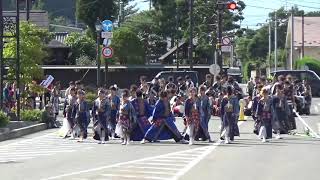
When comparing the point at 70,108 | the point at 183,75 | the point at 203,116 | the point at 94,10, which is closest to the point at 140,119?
the point at 203,116

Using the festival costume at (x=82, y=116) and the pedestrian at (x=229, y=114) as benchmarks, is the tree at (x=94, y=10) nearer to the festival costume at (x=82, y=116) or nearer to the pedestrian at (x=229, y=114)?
the festival costume at (x=82, y=116)

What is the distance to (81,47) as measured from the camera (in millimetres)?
64125

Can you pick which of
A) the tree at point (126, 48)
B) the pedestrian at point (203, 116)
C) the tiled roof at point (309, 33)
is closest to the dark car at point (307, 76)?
the pedestrian at point (203, 116)

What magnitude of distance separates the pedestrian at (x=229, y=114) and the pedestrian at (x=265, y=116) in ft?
2.64

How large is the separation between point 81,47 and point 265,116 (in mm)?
43319

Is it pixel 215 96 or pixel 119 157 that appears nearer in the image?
pixel 119 157

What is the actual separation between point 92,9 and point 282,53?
45.9 m

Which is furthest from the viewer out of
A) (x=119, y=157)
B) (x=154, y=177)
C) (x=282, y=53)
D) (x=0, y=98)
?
(x=282, y=53)

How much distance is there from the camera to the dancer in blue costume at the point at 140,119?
22297 mm

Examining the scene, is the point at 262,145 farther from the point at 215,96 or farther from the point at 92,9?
the point at 92,9

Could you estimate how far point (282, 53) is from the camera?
10138 centimetres

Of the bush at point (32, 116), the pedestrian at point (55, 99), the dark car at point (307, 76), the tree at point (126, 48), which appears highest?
the tree at point (126, 48)

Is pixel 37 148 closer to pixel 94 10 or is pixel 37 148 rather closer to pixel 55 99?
pixel 55 99

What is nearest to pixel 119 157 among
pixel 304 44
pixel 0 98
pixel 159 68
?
pixel 0 98
